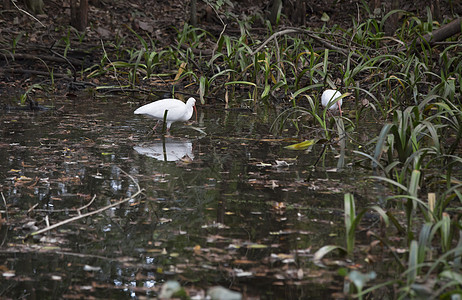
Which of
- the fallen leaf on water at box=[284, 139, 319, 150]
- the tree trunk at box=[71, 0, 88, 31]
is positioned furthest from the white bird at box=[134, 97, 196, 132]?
the tree trunk at box=[71, 0, 88, 31]

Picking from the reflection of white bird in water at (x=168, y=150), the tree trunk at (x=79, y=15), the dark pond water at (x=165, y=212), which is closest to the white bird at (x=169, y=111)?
the dark pond water at (x=165, y=212)

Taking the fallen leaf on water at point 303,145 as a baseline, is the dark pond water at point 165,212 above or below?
below

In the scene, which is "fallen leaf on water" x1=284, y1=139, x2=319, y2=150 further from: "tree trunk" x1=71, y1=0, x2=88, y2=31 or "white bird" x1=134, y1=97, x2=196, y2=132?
"tree trunk" x1=71, y1=0, x2=88, y2=31

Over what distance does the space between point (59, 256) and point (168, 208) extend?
0.91m

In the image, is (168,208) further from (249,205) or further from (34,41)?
(34,41)

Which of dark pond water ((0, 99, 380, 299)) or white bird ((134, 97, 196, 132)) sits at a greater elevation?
white bird ((134, 97, 196, 132))

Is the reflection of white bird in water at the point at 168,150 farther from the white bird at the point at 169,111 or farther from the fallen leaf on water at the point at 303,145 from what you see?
the fallen leaf on water at the point at 303,145

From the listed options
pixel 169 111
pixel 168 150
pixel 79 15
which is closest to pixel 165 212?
pixel 168 150

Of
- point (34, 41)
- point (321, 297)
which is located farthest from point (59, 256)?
point (34, 41)

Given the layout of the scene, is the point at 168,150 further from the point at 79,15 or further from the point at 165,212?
the point at 79,15

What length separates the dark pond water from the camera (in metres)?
2.80

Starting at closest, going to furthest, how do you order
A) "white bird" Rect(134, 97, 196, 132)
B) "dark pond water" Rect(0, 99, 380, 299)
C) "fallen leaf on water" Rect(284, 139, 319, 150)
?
"dark pond water" Rect(0, 99, 380, 299), "fallen leaf on water" Rect(284, 139, 319, 150), "white bird" Rect(134, 97, 196, 132)

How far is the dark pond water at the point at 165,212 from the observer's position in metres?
2.80

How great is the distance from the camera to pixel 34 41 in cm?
1059
